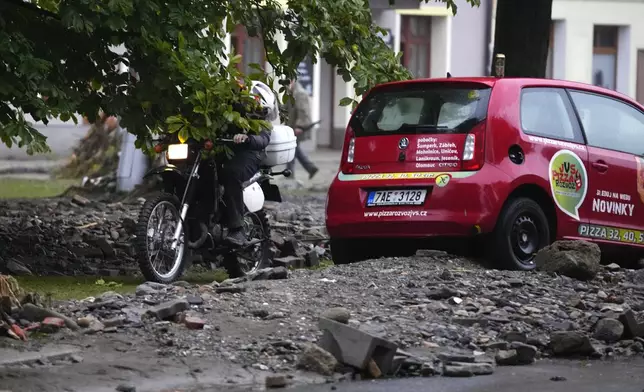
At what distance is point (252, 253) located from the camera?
12859 mm

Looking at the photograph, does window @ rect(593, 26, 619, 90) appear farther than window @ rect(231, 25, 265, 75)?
Yes

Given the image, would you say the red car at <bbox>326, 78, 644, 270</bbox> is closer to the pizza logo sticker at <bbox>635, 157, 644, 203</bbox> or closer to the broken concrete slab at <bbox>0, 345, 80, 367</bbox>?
the pizza logo sticker at <bbox>635, 157, 644, 203</bbox>

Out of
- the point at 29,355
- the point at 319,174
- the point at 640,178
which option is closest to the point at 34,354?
the point at 29,355

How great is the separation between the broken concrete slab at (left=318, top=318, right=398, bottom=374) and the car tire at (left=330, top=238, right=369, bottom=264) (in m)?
4.60

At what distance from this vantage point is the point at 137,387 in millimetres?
7523

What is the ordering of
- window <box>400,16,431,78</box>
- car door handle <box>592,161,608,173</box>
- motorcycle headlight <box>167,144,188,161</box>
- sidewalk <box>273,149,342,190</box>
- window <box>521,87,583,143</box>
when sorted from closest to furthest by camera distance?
motorcycle headlight <box>167,144,188,161</box>
window <box>521,87,583,143</box>
car door handle <box>592,161,608,173</box>
sidewalk <box>273,149,342,190</box>
window <box>400,16,431,78</box>

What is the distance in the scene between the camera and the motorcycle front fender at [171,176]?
470 inches

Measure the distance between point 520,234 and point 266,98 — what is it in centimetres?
226

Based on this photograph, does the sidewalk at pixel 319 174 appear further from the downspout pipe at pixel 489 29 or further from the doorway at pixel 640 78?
the doorway at pixel 640 78

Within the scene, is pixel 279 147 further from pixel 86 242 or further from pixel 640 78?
pixel 640 78

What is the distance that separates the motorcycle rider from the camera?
12.1 metres

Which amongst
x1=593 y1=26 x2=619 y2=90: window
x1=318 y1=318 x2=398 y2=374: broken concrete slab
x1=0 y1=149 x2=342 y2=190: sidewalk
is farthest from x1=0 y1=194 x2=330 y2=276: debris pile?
x1=593 y1=26 x2=619 y2=90: window

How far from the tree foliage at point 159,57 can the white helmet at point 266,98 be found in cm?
10

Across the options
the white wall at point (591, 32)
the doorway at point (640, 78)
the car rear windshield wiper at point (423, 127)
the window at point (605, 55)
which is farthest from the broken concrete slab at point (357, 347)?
the doorway at point (640, 78)
